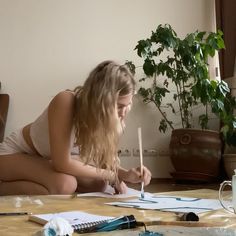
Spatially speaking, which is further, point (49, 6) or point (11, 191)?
point (49, 6)

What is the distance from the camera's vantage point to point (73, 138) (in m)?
1.77

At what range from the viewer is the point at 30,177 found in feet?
6.28

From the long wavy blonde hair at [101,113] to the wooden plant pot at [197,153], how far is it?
5.75 ft

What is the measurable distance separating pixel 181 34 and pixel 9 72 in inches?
58.9

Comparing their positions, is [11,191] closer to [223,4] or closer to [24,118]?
[24,118]

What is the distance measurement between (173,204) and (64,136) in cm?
58

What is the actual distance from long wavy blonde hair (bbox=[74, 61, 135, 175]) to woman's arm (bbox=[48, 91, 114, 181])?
0.11 feet

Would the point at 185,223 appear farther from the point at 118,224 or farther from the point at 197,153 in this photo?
the point at 197,153

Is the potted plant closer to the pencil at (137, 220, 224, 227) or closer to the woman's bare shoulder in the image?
the woman's bare shoulder

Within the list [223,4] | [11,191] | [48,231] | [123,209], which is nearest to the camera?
[48,231]

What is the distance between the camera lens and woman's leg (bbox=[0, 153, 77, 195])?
1.80m

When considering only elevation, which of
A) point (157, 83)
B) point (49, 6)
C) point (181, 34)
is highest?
point (49, 6)

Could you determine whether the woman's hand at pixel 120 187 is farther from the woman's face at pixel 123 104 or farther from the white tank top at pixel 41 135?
the white tank top at pixel 41 135

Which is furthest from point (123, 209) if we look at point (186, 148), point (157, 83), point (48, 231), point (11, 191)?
point (157, 83)
